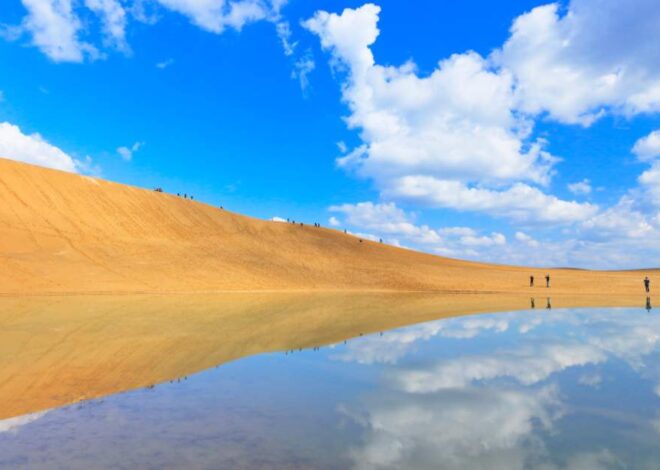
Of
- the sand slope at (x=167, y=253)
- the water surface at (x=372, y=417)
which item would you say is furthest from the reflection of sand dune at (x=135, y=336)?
the sand slope at (x=167, y=253)

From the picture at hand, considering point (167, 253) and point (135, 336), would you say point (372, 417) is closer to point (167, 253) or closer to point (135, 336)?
point (135, 336)

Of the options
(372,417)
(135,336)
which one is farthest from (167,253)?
(372,417)

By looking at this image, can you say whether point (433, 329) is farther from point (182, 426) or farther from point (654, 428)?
point (182, 426)

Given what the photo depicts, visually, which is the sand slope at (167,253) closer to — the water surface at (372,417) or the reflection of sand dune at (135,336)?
the reflection of sand dune at (135,336)

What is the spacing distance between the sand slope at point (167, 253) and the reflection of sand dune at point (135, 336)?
983 centimetres

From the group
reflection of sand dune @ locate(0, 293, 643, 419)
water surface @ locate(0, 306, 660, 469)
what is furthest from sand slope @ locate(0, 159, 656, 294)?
water surface @ locate(0, 306, 660, 469)

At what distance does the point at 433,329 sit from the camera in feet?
63.8

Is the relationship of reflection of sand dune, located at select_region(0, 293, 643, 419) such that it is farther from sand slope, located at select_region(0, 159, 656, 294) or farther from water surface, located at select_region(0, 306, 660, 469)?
sand slope, located at select_region(0, 159, 656, 294)

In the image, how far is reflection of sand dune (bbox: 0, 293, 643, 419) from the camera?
33.6ft

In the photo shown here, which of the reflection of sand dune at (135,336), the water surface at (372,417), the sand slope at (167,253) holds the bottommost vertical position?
the water surface at (372,417)

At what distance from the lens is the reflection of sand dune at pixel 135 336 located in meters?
10.2

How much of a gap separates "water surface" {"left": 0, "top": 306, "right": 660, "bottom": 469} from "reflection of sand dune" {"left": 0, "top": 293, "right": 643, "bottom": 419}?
1.12m

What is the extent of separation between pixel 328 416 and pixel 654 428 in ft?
16.5

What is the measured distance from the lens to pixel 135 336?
1612cm
